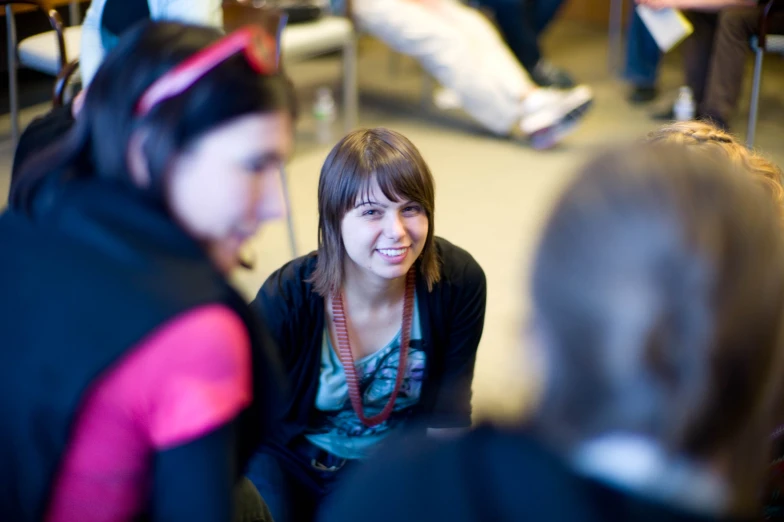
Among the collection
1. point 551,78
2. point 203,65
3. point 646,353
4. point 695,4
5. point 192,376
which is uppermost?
point 203,65

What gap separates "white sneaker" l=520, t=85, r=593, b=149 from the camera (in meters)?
3.54

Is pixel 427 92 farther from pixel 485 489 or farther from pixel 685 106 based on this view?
pixel 485 489

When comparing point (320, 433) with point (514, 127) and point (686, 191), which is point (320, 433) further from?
point (514, 127)

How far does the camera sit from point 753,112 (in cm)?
325

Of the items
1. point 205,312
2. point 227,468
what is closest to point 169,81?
point 205,312

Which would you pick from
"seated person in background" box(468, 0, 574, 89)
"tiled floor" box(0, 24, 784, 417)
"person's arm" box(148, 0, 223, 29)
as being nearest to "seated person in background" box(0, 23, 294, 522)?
"tiled floor" box(0, 24, 784, 417)

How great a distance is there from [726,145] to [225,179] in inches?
32.0

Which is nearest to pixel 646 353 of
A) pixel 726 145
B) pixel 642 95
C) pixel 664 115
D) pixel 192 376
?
pixel 192 376

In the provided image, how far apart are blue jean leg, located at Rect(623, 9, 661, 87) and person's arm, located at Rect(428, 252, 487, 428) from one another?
2984 mm

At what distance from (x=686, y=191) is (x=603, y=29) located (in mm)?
5492

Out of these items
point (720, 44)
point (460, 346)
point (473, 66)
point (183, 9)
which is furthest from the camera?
point (473, 66)

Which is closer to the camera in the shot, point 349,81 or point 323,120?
point 349,81

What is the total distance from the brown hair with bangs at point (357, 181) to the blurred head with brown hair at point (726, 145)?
39 centimetres

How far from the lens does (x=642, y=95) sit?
13.6 feet
